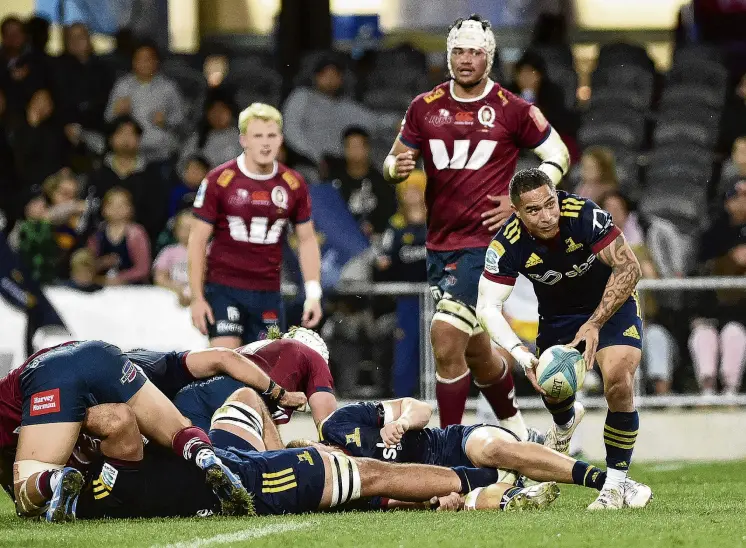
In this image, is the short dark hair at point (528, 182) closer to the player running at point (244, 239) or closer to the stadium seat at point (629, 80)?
the player running at point (244, 239)

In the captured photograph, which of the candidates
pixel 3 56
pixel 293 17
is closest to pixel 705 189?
pixel 293 17

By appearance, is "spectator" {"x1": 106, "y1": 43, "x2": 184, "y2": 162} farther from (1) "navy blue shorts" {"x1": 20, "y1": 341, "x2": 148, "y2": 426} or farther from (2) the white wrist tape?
(1) "navy blue shorts" {"x1": 20, "y1": 341, "x2": 148, "y2": 426}

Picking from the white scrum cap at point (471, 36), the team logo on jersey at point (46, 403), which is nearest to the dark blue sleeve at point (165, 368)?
the team logo on jersey at point (46, 403)

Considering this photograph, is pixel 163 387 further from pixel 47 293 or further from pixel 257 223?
pixel 47 293

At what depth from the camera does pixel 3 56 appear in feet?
57.8

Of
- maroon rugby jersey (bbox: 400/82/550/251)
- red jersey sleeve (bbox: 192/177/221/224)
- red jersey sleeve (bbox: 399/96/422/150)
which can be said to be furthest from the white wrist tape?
red jersey sleeve (bbox: 399/96/422/150)

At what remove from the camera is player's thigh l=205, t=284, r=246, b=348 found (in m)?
10.7

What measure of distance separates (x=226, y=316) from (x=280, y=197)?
0.92 meters

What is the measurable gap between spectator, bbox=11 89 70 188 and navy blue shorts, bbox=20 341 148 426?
891cm

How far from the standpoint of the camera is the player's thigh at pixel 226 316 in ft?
35.2

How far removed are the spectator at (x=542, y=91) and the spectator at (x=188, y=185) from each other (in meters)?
3.28

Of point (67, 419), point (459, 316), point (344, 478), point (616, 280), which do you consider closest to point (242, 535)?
point (344, 478)

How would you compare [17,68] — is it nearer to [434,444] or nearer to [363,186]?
[363,186]

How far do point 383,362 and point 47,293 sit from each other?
307 cm
